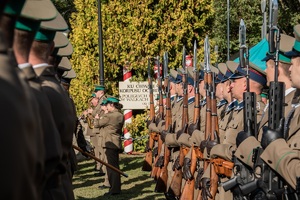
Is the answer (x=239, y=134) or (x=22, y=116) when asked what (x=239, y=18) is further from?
(x=22, y=116)

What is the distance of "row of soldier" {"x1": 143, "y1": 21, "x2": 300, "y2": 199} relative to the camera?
15.4 feet

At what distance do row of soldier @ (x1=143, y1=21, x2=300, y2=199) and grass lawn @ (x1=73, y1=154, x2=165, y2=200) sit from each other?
0.91 meters

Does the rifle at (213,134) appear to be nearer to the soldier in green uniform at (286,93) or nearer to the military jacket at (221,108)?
the military jacket at (221,108)

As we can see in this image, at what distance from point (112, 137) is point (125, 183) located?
151 centimetres

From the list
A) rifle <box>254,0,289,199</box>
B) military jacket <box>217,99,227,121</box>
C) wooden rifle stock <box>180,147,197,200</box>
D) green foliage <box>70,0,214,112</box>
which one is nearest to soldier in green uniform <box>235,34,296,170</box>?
rifle <box>254,0,289,199</box>

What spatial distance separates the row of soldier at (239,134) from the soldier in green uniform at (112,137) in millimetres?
979

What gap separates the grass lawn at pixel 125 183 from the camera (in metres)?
12.8

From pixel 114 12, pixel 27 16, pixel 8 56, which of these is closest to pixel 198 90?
pixel 27 16

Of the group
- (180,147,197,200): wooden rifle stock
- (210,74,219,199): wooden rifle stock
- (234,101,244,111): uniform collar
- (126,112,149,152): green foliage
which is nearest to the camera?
(234,101,244,111): uniform collar

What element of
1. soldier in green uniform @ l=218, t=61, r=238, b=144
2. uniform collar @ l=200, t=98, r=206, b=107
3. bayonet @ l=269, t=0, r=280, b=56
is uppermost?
bayonet @ l=269, t=0, r=280, b=56

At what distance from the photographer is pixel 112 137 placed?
533 inches

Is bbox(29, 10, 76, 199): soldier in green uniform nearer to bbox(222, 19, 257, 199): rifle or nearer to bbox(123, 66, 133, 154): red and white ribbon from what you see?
bbox(222, 19, 257, 199): rifle

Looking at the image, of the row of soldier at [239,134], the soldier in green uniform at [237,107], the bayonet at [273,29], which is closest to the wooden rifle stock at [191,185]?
the row of soldier at [239,134]

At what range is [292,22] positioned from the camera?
30344 millimetres
